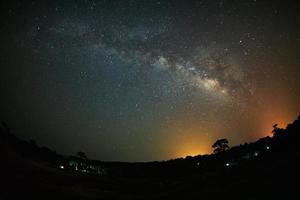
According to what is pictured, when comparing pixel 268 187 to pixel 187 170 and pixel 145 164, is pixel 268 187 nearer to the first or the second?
pixel 187 170

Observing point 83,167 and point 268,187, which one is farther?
point 83,167

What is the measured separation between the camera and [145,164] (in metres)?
74.4

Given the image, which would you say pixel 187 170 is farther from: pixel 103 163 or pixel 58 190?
pixel 58 190

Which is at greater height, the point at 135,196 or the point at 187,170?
the point at 187,170

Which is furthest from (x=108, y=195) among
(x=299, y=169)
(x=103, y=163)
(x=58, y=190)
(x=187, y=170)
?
(x=103, y=163)

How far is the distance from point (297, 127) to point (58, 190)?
33691mm

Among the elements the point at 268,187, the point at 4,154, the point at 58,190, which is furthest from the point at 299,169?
the point at 4,154

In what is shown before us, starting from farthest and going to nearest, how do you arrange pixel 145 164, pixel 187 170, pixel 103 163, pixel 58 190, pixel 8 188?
pixel 103 163 < pixel 145 164 < pixel 187 170 < pixel 58 190 < pixel 8 188

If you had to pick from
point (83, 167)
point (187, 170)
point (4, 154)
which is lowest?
point (4, 154)

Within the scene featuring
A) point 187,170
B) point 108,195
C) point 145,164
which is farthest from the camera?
point 145,164

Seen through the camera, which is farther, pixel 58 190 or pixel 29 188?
pixel 58 190

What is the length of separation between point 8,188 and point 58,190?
362 centimetres

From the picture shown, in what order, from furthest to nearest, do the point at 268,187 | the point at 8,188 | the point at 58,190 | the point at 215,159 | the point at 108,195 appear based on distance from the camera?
the point at 215,159 → the point at 108,195 → the point at 58,190 → the point at 268,187 → the point at 8,188

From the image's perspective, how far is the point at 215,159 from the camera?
67.8 m
